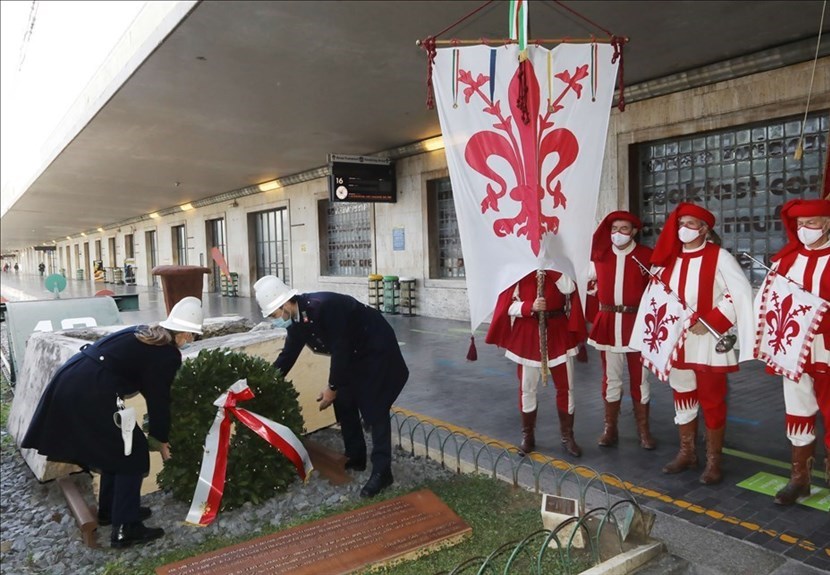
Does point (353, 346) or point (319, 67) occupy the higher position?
point (319, 67)

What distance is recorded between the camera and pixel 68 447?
10.6ft

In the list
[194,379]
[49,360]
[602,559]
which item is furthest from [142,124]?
[602,559]

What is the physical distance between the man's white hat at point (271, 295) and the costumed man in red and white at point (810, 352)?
3087 millimetres

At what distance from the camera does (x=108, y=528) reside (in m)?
3.66

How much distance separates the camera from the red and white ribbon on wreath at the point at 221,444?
11.7 ft

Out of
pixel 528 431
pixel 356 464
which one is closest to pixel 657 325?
pixel 528 431

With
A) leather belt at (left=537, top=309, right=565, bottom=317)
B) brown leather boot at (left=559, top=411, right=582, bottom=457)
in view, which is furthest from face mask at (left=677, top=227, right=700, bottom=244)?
brown leather boot at (left=559, top=411, right=582, bottom=457)

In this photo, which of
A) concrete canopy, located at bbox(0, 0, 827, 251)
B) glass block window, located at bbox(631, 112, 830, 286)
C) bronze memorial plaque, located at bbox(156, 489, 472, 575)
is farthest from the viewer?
glass block window, located at bbox(631, 112, 830, 286)

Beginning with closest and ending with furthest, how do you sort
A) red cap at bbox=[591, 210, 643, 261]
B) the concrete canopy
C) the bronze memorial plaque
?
the bronze memorial plaque → red cap at bbox=[591, 210, 643, 261] → the concrete canopy

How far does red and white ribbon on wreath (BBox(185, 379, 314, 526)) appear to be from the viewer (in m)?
3.57

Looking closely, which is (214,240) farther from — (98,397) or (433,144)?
(98,397)

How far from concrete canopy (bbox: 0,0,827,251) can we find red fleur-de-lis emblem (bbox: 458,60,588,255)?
10.4 ft

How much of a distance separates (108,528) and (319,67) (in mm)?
6959

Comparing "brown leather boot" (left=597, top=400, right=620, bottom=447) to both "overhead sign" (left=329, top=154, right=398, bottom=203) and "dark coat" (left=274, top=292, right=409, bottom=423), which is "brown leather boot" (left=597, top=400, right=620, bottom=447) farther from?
"overhead sign" (left=329, top=154, right=398, bottom=203)
